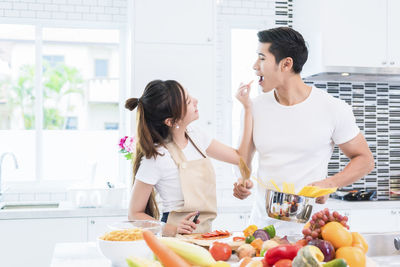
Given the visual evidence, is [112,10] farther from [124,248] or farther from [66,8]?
[124,248]

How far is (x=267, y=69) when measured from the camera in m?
2.35

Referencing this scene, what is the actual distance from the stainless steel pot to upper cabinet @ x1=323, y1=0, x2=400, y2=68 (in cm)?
218

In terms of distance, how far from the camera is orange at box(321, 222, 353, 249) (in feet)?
4.47

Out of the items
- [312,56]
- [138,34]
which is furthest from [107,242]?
[312,56]

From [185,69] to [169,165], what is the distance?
1.59 metres

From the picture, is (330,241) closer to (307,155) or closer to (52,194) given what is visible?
(307,155)

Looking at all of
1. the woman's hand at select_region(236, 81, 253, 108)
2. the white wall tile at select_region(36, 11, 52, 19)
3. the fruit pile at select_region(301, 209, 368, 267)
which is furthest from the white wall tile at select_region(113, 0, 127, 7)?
the fruit pile at select_region(301, 209, 368, 267)

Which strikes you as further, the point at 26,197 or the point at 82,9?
the point at 82,9

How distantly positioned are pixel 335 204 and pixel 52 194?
2359 mm

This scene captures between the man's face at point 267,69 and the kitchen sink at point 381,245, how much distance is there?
0.91m

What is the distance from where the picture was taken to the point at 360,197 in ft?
12.5

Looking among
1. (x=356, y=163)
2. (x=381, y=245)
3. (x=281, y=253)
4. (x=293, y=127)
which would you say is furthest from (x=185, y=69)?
(x=281, y=253)

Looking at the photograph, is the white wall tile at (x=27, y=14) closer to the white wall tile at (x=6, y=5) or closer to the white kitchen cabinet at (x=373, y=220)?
the white wall tile at (x=6, y=5)

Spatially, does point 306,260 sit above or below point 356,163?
below
